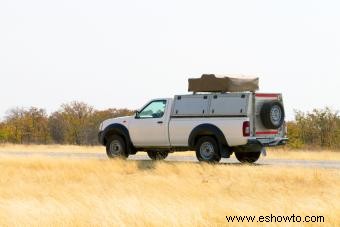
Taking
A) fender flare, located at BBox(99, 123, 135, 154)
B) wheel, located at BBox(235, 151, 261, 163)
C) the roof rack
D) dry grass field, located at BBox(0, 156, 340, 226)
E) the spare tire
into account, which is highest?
the roof rack

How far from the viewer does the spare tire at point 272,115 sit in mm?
18984

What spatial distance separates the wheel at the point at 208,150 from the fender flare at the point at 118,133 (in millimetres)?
2464

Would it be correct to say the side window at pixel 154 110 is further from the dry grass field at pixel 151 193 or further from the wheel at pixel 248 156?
the wheel at pixel 248 156

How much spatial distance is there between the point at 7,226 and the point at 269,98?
1118cm

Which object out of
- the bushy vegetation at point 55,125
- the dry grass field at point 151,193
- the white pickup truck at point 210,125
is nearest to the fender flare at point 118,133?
the white pickup truck at point 210,125

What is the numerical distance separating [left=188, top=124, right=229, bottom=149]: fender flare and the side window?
1268mm

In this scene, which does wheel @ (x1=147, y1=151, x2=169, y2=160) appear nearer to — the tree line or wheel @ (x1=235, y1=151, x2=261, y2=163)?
wheel @ (x1=235, y1=151, x2=261, y2=163)

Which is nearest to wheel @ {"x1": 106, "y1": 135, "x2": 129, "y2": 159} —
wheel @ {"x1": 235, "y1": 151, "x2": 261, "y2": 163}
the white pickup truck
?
the white pickup truck

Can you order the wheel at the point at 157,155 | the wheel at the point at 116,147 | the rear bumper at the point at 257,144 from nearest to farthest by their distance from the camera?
the rear bumper at the point at 257,144 < the wheel at the point at 116,147 < the wheel at the point at 157,155

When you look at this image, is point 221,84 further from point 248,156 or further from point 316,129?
point 316,129

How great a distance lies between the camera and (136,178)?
16.3 m

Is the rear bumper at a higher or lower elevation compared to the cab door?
lower

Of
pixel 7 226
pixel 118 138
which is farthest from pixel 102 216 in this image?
pixel 118 138

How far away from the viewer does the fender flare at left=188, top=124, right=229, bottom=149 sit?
18875 millimetres
